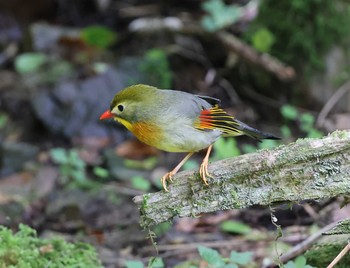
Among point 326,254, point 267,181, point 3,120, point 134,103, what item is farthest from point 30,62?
point 267,181

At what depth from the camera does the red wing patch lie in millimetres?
3703

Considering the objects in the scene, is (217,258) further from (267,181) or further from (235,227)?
(235,227)

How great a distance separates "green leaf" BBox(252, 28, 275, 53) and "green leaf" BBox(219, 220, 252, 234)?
249 centimetres

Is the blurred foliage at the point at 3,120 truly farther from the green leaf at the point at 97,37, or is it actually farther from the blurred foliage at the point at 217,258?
the blurred foliage at the point at 217,258

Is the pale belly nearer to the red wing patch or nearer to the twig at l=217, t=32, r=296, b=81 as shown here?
the red wing patch

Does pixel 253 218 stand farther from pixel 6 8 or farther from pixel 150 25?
pixel 6 8

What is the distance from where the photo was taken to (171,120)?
3.58 m

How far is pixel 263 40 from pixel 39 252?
4.31m

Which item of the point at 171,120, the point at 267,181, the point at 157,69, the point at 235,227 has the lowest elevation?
the point at 235,227

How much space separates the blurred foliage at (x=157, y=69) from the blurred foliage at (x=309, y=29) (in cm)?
128

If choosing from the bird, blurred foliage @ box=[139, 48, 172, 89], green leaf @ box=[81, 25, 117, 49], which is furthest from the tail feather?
green leaf @ box=[81, 25, 117, 49]

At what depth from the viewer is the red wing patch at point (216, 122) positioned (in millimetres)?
3703

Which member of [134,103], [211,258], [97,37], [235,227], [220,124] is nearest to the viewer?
[211,258]

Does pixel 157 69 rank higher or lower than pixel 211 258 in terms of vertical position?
lower
